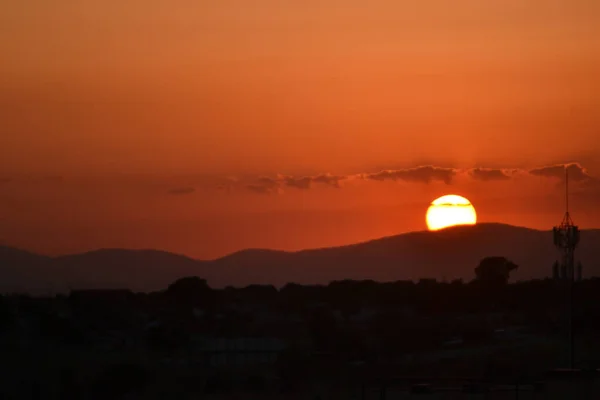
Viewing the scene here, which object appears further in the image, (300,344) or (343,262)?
(343,262)

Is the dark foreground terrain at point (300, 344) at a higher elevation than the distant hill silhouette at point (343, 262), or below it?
below

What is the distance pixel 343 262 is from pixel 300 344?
127013 millimetres

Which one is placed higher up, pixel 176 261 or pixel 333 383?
pixel 176 261

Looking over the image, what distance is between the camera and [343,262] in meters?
171

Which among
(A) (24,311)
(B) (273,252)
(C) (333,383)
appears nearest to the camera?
(C) (333,383)

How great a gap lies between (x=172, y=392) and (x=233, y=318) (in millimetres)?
23348

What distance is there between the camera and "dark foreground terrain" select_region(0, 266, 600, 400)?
33.2 m

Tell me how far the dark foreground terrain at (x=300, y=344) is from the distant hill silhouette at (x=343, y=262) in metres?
75.7

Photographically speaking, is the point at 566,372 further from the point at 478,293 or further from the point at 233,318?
the point at 478,293

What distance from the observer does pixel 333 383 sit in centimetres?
3412

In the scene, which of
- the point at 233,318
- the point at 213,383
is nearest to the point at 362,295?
the point at 233,318

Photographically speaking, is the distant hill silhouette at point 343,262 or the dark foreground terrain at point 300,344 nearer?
the dark foreground terrain at point 300,344

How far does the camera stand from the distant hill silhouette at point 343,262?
148125 mm

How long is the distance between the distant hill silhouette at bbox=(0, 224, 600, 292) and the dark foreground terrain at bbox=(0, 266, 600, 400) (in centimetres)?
7568
